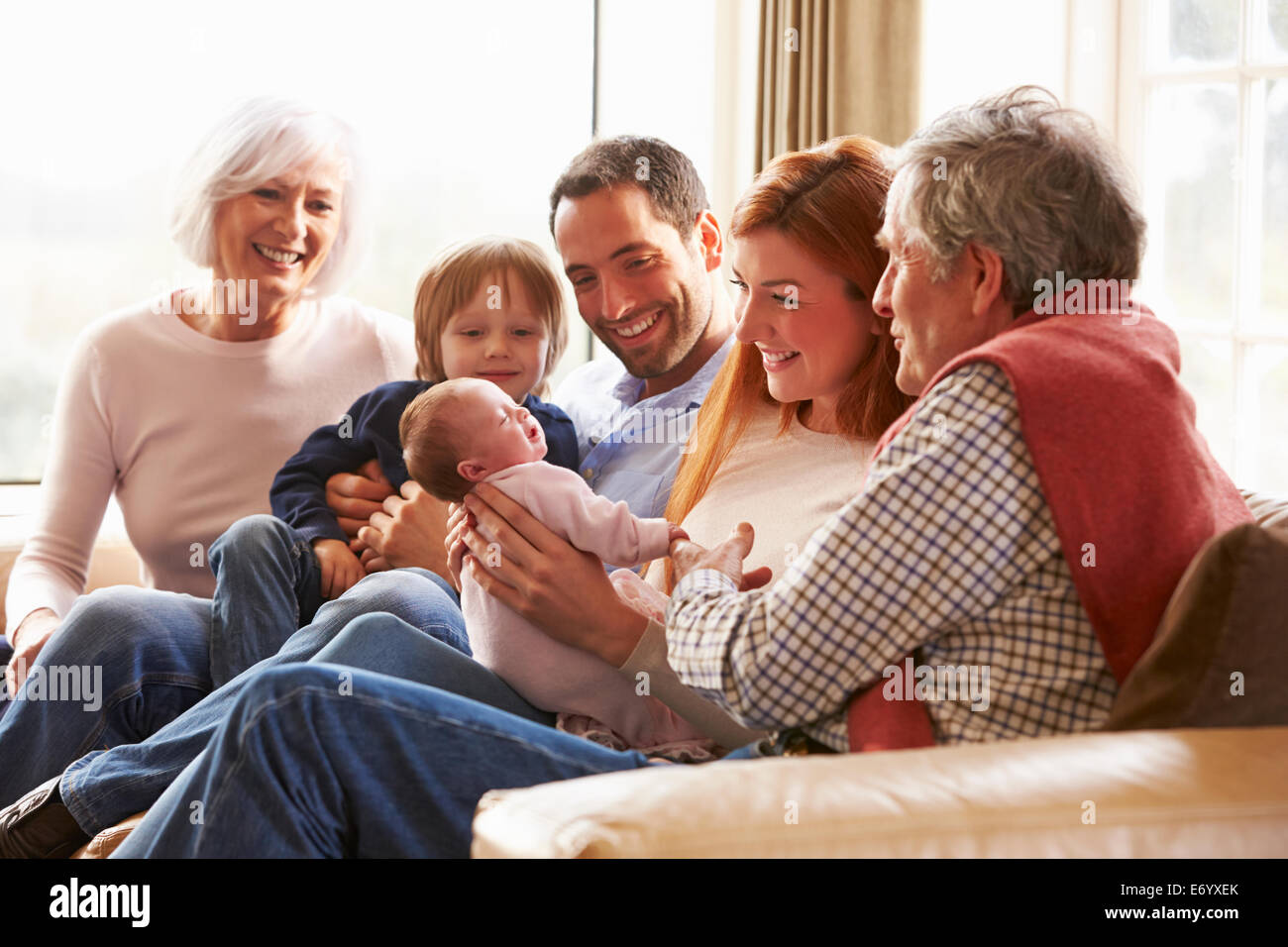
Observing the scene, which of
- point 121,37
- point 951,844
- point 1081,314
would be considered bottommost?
point 951,844

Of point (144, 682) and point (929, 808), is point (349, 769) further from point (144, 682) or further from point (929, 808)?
point (144, 682)

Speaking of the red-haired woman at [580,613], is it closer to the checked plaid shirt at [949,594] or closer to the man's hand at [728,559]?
the man's hand at [728,559]

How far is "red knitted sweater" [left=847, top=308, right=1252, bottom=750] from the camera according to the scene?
115 centimetres

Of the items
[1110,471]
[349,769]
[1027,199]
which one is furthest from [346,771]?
[1027,199]

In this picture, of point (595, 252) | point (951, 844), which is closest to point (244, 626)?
point (595, 252)

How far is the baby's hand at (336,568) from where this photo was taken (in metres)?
2.19

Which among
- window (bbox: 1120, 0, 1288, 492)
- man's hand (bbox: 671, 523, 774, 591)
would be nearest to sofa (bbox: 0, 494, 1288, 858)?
man's hand (bbox: 671, 523, 774, 591)

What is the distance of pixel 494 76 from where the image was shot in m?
3.77

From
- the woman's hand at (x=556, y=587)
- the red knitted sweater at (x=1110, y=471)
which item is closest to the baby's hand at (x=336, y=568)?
the woman's hand at (x=556, y=587)

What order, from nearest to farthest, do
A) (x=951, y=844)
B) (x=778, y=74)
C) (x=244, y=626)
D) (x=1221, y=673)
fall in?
(x=951, y=844)
(x=1221, y=673)
(x=244, y=626)
(x=778, y=74)

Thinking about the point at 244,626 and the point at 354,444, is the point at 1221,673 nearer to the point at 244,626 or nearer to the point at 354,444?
the point at 244,626

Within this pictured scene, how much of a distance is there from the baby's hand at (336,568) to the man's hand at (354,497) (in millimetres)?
50

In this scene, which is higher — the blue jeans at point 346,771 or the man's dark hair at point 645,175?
the man's dark hair at point 645,175
